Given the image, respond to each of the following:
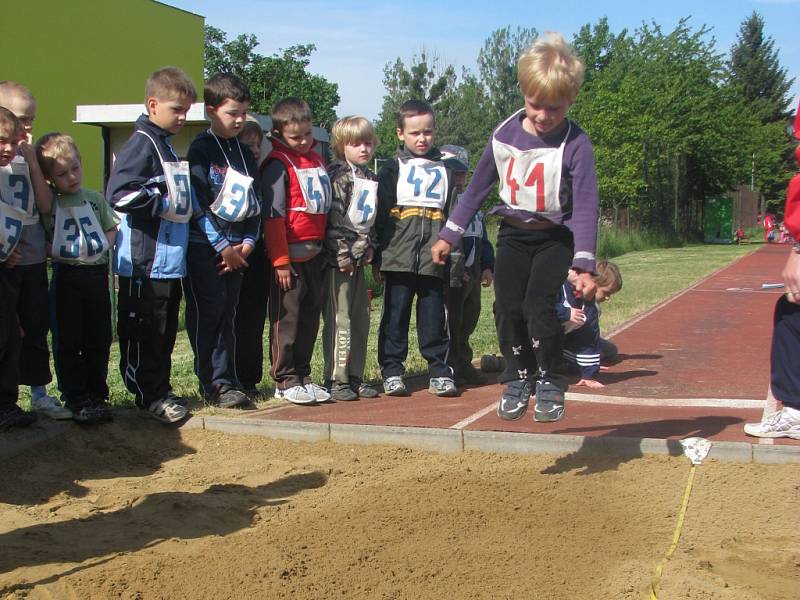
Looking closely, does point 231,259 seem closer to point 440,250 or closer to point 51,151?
point 51,151

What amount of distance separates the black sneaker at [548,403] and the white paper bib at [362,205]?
7.48ft

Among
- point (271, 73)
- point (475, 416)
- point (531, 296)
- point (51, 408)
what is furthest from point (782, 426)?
point (271, 73)

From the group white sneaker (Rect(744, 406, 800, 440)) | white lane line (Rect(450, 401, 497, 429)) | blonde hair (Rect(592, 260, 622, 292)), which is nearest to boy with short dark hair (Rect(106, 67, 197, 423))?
white lane line (Rect(450, 401, 497, 429))

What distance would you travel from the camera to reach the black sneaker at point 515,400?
17.4 feet

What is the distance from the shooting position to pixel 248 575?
11.9 feet

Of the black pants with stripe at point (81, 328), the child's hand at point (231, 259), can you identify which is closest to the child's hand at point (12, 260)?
the black pants with stripe at point (81, 328)

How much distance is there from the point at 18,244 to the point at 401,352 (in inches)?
115

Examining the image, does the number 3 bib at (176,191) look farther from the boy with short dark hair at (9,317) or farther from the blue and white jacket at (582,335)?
A: the blue and white jacket at (582,335)

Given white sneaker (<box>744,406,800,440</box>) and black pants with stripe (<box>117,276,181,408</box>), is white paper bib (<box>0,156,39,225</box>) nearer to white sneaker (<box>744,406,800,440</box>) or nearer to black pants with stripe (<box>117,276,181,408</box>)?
black pants with stripe (<box>117,276,181,408</box>)

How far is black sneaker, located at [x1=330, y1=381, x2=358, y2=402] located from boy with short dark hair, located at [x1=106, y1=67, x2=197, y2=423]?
48.9 inches

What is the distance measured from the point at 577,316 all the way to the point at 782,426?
2.24m

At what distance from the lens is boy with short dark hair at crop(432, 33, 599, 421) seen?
4844 millimetres

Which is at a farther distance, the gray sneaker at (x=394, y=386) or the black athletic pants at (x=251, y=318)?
the gray sneaker at (x=394, y=386)

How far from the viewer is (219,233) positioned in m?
6.42
